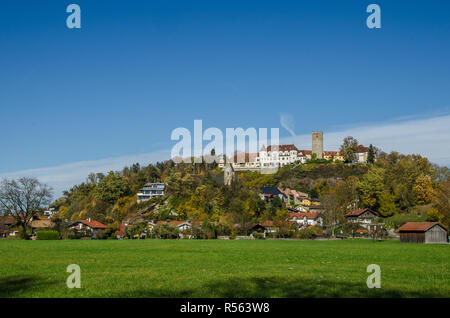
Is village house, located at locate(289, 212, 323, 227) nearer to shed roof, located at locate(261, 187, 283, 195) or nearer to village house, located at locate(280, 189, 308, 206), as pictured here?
shed roof, located at locate(261, 187, 283, 195)

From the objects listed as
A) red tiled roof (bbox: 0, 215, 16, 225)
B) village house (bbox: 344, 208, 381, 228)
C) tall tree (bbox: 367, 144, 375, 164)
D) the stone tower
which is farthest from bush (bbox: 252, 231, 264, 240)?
tall tree (bbox: 367, 144, 375, 164)

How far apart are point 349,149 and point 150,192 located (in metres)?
75.4

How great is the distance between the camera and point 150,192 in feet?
474

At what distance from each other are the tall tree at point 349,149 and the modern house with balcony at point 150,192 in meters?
69.5

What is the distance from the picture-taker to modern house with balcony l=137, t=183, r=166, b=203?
142 m

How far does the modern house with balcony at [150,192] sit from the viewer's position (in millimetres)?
142000

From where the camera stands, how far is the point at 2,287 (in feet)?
52.1

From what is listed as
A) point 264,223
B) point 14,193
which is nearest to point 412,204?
point 264,223

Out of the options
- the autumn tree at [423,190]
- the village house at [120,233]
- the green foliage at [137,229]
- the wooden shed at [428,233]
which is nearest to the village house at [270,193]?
the autumn tree at [423,190]

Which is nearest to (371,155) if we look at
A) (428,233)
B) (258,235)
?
(258,235)

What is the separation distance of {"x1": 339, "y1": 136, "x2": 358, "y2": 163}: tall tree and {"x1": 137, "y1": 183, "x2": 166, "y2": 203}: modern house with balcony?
69.5 metres

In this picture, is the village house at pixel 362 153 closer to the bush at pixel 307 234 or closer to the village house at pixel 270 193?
the village house at pixel 270 193

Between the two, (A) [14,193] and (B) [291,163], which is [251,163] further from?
A: (A) [14,193]
